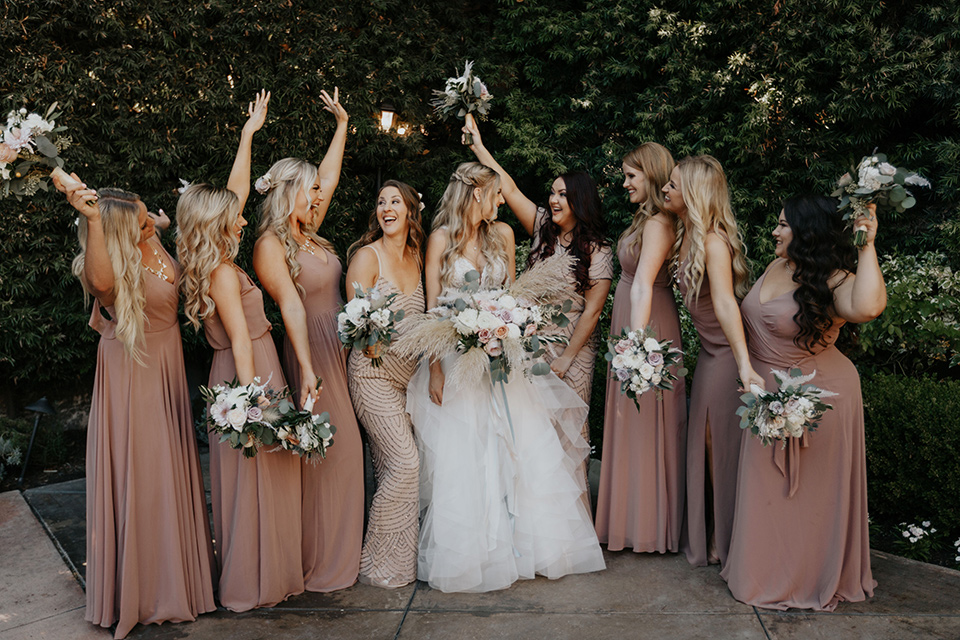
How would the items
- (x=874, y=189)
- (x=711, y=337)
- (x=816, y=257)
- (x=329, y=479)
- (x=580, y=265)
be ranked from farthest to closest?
(x=580, y=265) → (x=711, y=337) → (x=329, y=479) → (x=816, y=257) → (x=874, y=189)

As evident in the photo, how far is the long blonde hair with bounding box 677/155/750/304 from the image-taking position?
4.08 metres

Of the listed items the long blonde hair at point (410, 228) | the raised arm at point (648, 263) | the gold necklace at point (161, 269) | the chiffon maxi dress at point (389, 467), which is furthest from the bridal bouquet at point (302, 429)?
the raised arm at point (648, 263)

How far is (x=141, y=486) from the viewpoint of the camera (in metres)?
3.67

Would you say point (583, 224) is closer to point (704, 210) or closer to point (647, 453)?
point (704, 210)

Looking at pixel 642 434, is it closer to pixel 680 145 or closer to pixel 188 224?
pixel 188 224

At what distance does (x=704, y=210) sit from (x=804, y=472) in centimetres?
153

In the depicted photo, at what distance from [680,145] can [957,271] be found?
294cm

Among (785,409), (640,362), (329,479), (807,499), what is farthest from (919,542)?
(329,479)

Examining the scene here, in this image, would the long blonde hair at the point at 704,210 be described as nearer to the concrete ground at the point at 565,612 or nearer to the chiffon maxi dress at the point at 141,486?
the concrete ground at the point at 565,612

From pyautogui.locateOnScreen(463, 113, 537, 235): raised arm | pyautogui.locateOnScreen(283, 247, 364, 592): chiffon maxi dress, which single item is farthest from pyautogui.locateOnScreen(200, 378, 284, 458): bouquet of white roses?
pyautogui.locateOnScreen(463, 113, 537, 235): raised arm

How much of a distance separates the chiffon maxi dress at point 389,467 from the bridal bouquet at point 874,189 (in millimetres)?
2303

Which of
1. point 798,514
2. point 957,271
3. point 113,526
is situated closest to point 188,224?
point 113,526

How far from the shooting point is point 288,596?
405 cm

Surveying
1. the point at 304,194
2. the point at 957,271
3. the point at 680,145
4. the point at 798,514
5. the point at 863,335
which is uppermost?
the point at 680,145
